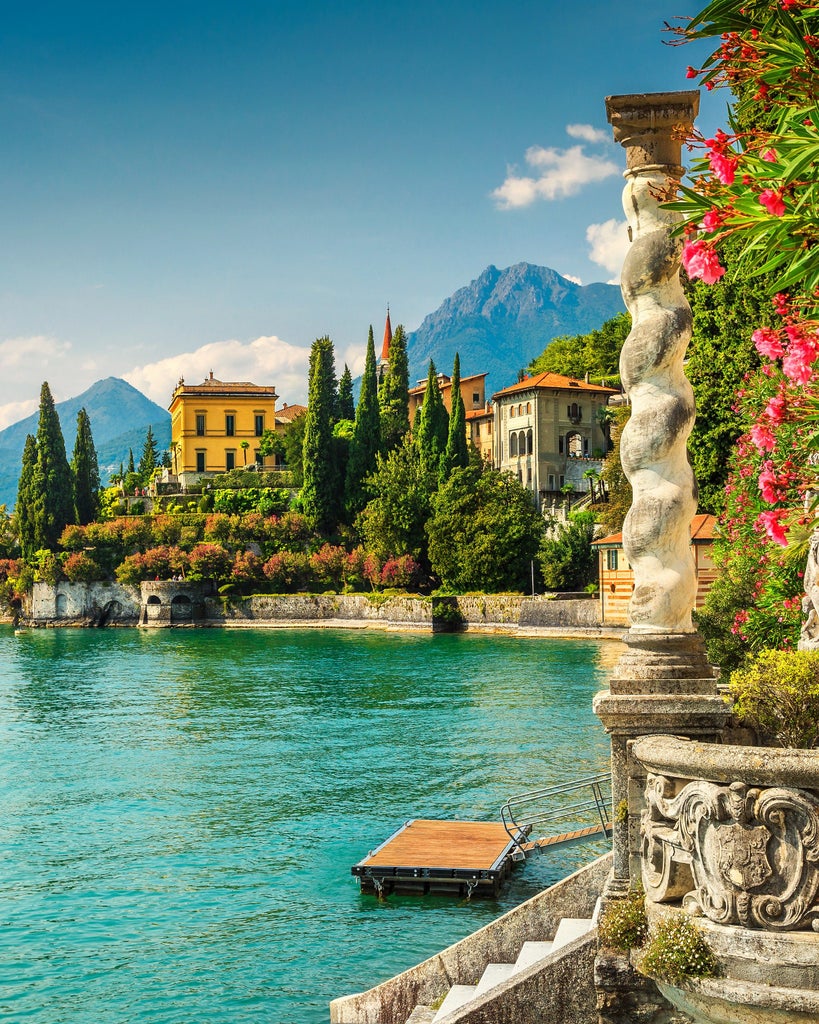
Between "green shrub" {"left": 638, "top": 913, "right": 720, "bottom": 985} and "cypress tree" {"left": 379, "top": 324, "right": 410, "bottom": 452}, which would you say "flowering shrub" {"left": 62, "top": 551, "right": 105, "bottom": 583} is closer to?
"cypress tree" {"left": 379, "top": 324, "right": 410, "bottom": 452}

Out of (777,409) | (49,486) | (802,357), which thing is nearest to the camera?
(802,357)

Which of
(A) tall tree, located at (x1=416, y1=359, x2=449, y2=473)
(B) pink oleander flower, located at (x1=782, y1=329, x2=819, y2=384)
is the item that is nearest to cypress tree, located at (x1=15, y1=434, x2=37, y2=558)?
(A) tall tree, located at (x1=416, y1=359, x2=449, y2=473)

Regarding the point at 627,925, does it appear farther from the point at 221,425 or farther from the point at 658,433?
the point at 221,425

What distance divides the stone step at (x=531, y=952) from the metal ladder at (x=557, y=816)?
5690 mm

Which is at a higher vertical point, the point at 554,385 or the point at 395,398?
the point at 395,398

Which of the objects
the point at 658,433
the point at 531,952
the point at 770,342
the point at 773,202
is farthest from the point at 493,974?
the point at 773,202

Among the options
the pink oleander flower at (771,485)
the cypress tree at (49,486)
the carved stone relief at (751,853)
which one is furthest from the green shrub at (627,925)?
the cypress tree at (49,486)

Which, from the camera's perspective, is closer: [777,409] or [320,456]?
[777,409]

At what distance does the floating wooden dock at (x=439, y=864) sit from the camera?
1505 cm

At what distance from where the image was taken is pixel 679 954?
5008 mm

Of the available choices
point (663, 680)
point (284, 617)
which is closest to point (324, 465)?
point (284, 617)

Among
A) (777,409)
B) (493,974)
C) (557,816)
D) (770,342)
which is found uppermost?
(770,342)

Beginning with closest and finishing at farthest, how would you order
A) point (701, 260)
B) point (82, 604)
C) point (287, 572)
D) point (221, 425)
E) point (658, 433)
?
point (701, 260), point (658, 433), point (287, 572), point (82, 604), point (221, 425)

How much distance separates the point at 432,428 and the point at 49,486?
27.9 meters
